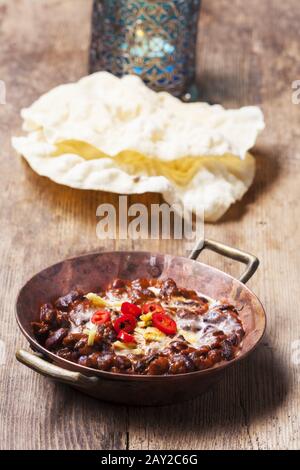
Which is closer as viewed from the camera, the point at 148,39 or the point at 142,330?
the point at 142,330

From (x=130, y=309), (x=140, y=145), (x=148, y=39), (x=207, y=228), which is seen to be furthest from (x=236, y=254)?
(x=148, y=39)

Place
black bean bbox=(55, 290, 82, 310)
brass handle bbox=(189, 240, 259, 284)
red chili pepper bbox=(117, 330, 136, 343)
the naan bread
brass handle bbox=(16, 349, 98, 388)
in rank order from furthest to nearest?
the naan bread → brass handle bbox=(189, 240, 259, 284) → black bean bbox=(55, 290, 82, 310) → red chili pepper bbox=(117, 330, 136, 343) → brass handle bbox=(16, 349, 98, 388)

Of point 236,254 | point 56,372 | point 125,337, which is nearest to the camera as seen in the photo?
point 56,372

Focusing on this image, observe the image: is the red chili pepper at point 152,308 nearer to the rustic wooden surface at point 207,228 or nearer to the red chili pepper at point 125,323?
the red chili pepper at point 125,323

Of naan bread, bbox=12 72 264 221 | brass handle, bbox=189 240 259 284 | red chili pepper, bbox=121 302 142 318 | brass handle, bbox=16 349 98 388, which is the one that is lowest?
brass handle, bbox=16 349 98 388

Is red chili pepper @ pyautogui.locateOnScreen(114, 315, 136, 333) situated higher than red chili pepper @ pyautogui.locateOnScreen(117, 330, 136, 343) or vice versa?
red chili pepper @ pyautogui.locateOnScreen(114, 315, 136, 333)

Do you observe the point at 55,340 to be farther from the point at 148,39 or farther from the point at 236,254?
the point at 148,39

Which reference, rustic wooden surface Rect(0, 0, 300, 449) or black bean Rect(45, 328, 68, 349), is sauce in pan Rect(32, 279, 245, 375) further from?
Answer: rustic wooden surface Rect(0, 0, 300, 449)

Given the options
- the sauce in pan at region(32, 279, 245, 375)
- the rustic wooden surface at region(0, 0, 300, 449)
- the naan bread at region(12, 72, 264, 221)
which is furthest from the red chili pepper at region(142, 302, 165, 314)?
the naan bread at region(12, 72, 264, 221)
